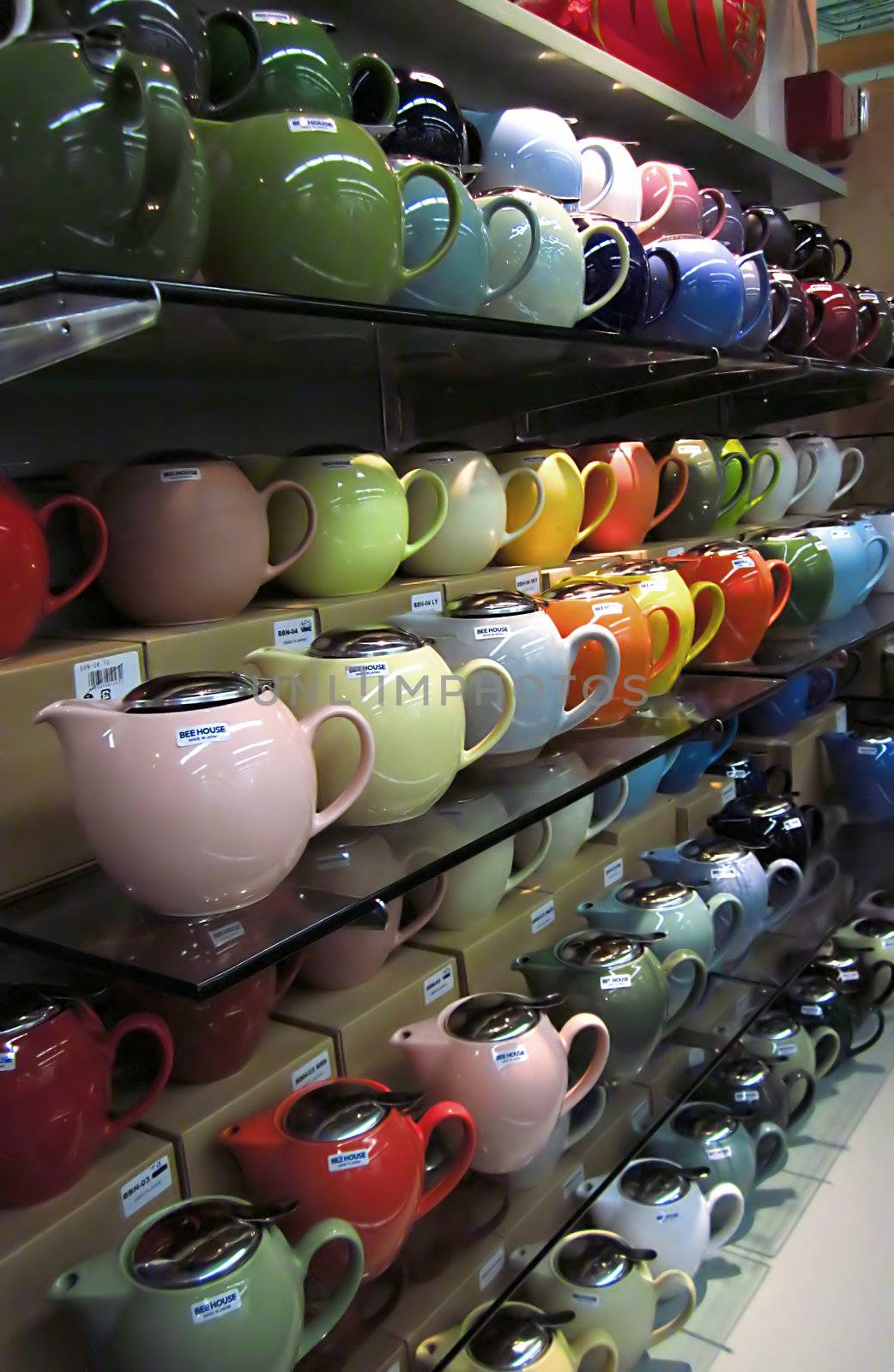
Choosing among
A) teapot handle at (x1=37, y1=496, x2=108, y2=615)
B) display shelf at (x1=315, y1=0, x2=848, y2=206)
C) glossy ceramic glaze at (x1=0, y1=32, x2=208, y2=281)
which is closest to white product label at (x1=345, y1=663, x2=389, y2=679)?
teapot handle at (x1=37, y1=496, x2=108, y2=615)

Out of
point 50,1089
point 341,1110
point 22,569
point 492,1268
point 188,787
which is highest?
point 22,569

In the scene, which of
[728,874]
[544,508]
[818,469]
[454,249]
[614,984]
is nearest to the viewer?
[454,249]

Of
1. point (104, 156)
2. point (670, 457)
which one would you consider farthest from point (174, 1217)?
point (670, 457)

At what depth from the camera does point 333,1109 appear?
0.82 m

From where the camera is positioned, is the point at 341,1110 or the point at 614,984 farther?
the point at 614,984

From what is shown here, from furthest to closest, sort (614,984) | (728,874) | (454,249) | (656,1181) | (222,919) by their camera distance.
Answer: (728,874), (656,1181), (614,984), (454,249), (222,919)

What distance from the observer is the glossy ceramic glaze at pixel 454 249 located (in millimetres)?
855

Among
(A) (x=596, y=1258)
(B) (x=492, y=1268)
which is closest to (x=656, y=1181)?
(A) (x=596, y=1258)

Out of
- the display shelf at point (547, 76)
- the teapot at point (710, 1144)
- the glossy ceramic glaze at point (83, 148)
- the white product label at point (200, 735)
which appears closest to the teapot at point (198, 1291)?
the white product label at point (200, 735)

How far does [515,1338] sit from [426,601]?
2.51 feet

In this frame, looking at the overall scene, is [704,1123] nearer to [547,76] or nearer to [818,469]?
[818,469]

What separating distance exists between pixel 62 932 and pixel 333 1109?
0.28 meters

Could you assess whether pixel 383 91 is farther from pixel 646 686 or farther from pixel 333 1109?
pixel 333 1109

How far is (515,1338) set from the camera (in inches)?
42.1
